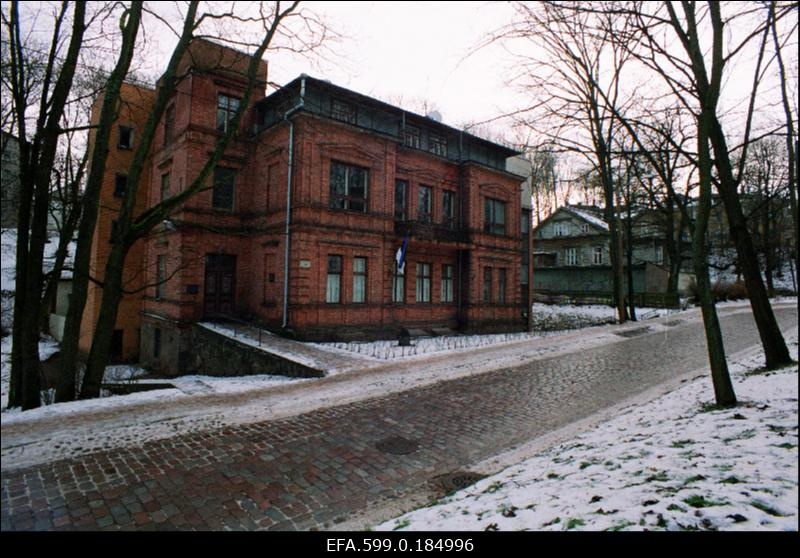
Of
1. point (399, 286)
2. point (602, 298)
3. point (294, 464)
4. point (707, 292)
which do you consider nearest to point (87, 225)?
point (294, 464)

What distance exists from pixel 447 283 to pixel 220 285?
10.9 metres

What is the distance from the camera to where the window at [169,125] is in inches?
762

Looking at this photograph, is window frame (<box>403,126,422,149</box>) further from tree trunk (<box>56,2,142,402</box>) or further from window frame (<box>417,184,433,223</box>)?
tree trunk (<box>56,2,142,402</box>)

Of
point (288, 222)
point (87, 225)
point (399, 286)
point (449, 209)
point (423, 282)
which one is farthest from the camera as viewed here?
point (449, 209)

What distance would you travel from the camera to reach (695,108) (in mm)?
8414

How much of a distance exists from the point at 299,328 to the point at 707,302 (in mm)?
12661

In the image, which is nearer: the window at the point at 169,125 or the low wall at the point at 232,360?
the low wall at the point at 232,360

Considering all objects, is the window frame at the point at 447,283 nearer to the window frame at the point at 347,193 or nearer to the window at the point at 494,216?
the window at the point at 494,216

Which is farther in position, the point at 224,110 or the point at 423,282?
the point at 423,282

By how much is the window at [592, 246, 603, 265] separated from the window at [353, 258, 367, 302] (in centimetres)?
3779

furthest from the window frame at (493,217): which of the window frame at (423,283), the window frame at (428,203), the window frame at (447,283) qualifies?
the window frame at (423,283)

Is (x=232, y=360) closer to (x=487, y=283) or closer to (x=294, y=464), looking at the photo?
(x=294, y=464)

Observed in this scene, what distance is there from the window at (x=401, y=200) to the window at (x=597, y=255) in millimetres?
34839

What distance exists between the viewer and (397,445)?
20.0 ft
